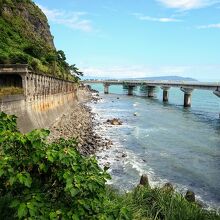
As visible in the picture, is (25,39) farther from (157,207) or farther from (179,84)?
(157,207)

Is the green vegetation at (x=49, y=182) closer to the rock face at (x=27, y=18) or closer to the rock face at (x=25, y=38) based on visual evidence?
the rock face at (x=25, y=38)

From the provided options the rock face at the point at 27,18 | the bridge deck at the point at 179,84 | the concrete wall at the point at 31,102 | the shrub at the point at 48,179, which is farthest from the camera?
the bridge deck at the point at 179,84

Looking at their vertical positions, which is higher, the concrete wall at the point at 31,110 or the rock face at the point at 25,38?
the rock face at the point at 25,38

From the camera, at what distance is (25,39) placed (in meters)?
64.6

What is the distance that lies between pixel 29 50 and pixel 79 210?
2036 inches

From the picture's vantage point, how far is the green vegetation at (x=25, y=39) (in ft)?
156

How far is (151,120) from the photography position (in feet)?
218

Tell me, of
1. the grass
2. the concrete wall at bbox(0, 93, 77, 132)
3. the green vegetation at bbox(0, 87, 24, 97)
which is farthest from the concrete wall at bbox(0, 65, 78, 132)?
the grass

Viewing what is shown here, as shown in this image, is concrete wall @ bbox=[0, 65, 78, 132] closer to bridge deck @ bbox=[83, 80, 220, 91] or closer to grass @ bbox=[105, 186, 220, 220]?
grass @ bbox=[105, 186, 220, 220]

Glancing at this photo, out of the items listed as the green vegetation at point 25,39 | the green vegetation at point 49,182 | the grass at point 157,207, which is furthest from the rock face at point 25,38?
the green vegetation at point 49,182

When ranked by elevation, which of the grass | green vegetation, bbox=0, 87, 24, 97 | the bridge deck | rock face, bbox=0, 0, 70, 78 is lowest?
the bridge deck

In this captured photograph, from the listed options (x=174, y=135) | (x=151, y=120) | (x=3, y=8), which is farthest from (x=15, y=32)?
(x=174, y=135)

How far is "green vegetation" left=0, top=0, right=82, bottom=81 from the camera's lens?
156 feet

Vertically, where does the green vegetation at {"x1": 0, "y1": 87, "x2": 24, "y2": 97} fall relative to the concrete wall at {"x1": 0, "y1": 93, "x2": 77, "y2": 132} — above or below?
above
